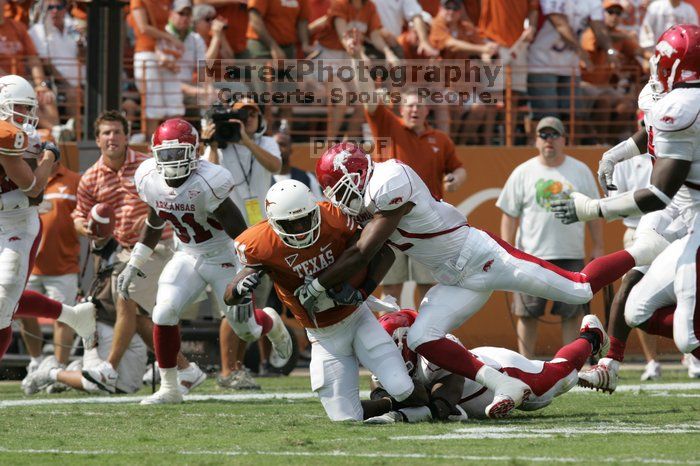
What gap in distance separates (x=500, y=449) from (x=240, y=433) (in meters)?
1.27

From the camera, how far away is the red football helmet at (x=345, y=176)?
18.6 feet

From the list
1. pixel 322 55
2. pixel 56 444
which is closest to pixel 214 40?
pixel 322 55

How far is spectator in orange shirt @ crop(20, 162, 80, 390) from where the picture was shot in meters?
8.87

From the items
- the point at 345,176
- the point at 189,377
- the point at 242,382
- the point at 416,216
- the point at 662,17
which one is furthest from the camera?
the point at 662,17

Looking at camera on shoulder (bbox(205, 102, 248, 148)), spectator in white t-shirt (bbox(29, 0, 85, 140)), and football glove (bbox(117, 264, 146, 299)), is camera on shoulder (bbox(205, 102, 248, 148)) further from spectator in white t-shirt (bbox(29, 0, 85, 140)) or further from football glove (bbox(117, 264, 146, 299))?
spectator in white t-shirt (bbox(29, 0, 85, 140))

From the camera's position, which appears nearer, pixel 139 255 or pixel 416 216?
pixel 416 216

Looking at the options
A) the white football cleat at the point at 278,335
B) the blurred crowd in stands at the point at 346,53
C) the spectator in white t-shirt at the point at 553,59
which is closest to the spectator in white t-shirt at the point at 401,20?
the blurred crowd in stands at the point at 346,53

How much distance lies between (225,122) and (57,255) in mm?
1854

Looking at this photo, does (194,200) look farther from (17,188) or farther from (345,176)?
(345,176)

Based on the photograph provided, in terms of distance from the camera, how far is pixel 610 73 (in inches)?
447

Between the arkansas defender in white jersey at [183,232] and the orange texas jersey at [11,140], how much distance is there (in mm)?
735

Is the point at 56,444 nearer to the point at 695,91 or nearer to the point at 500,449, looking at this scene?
the point at 500,449

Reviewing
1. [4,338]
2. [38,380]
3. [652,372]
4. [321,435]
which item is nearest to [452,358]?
[321,435]

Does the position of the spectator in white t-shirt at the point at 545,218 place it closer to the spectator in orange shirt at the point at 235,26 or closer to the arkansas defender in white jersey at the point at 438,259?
the arkansas defender in white jersey at the point at 438,259
